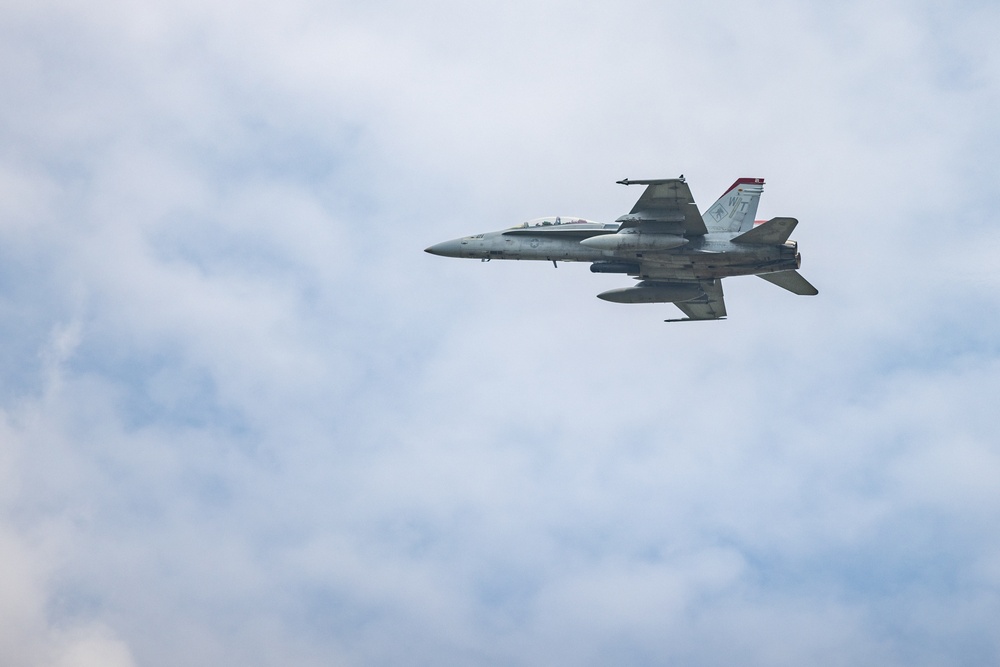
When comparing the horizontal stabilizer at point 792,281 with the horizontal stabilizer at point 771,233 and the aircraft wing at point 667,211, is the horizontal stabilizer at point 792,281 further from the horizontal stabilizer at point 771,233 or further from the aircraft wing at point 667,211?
the aircraft wing at point 667,211

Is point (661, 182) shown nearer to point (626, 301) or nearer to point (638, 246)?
point (638, 246)

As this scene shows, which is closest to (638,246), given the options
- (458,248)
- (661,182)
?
(661,182)

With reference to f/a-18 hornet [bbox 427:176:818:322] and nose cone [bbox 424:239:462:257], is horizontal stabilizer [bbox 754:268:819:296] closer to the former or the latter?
f/a-18 hornet [bbox 427:176:818:322]

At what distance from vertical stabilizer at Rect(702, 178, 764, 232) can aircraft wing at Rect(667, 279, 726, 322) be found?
399 centimetres

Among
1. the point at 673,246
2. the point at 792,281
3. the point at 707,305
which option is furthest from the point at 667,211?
the point at 707,305

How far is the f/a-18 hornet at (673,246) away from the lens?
59.6m

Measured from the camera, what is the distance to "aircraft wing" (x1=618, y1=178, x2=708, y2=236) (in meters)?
58.4

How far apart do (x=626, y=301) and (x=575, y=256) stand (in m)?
3.57

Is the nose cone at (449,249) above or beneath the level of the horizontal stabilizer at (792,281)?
above

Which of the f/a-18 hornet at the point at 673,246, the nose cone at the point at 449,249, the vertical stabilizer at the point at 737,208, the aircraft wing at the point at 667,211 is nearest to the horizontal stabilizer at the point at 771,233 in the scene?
the f/a-18 hornet at the point at 673,246

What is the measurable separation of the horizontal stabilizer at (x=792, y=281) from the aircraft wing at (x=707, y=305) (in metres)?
3.49

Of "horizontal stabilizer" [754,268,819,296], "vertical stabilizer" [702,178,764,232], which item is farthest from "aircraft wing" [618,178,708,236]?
"horizontal stabilizer" [754,268,819,296]

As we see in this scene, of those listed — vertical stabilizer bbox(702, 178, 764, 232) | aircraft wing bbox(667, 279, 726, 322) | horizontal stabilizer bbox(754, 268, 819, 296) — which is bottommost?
horizontal stabilizer bbox(754, 268, 819, 296)

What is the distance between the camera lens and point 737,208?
6303 centimetres
